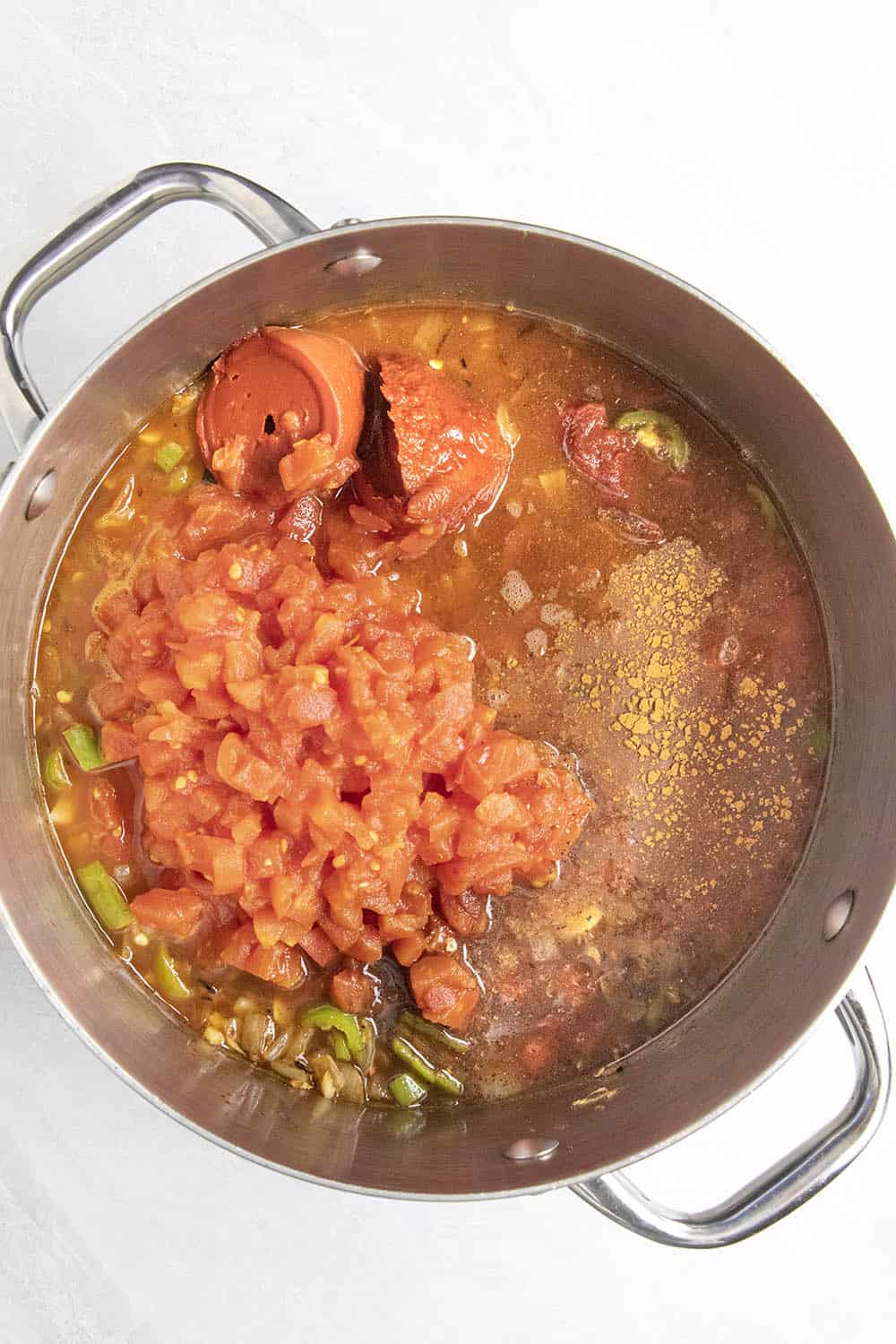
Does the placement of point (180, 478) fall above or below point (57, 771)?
above

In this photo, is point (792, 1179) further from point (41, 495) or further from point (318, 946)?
point (41, 495)

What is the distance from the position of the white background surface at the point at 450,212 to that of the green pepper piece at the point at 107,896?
0.26m

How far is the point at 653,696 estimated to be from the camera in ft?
7.61

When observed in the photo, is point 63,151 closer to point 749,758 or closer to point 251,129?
point 251,129

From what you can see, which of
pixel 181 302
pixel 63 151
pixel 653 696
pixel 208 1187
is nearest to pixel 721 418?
pixel 653 696

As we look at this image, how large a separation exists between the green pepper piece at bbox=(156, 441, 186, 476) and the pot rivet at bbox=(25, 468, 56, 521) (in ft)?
0.81

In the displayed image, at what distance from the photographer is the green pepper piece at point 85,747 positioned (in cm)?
228

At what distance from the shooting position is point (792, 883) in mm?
2467

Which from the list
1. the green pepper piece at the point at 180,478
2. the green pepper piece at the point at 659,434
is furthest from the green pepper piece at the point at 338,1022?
the green pepper piece at the point at 659,434

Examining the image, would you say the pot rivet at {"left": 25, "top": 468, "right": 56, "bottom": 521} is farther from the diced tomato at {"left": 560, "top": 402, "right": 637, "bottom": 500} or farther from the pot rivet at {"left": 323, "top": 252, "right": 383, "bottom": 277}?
the diced tomato at {"left": 560, "top": 402, "right": 637, "bottom": 500}

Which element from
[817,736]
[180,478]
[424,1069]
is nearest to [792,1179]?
[424,1069]

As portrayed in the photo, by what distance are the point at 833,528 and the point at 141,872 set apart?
1.80 metres

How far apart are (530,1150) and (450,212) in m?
2.20

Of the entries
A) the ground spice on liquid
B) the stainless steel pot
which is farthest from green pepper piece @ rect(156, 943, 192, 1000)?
the ground spice on liquid
